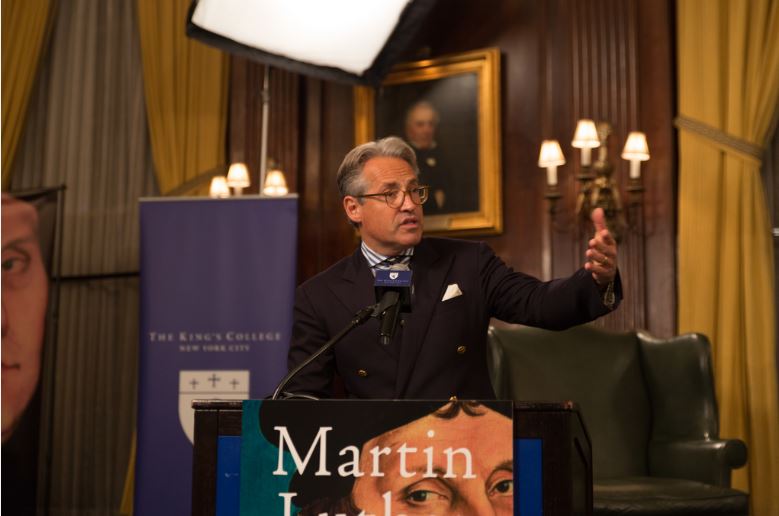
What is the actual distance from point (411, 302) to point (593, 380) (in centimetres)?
243

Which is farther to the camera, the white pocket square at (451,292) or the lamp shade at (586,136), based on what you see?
the lamp shade at (586,136)

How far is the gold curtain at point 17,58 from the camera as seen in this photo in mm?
7320

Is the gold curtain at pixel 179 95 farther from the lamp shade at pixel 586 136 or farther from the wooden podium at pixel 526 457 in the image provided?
the wooden podium at pixel 526 457

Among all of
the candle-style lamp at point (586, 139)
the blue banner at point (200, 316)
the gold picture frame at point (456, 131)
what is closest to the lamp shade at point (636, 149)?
the candle-style lamp at point (586, 139)

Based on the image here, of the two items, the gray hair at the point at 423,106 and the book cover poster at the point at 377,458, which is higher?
the gray hair at the point at 423,106

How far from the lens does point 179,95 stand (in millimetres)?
7254

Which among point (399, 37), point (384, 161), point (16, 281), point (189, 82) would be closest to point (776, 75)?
point (399, 37)

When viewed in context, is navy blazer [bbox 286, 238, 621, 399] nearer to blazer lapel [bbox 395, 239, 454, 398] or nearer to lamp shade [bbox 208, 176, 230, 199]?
blazer lapel [bbox 395, 239, 454, 398]

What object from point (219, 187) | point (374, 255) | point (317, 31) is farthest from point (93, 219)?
point (374, 255)

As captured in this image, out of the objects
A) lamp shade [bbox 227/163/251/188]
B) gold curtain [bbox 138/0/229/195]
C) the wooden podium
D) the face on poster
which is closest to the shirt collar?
the wooden podium

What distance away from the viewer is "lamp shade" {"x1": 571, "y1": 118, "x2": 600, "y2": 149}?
5.69 metres

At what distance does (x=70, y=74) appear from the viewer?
7.50 meters

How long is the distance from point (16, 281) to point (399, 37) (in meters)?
2.59

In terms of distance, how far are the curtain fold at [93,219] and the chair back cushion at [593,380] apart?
120 inches
